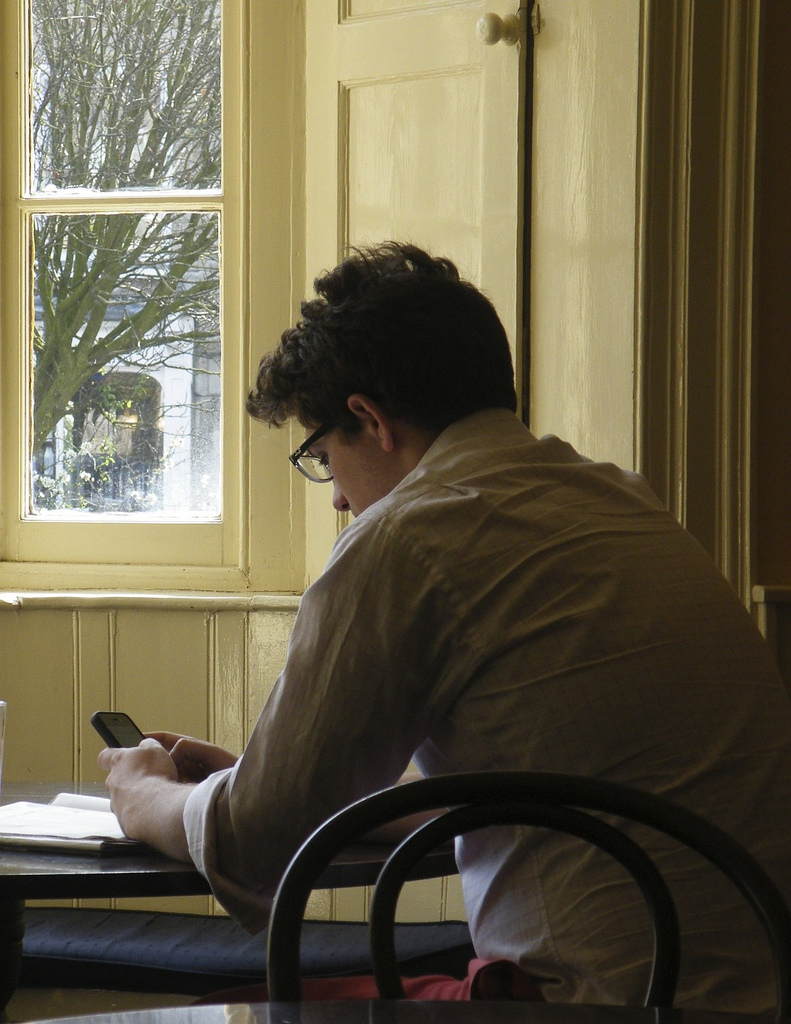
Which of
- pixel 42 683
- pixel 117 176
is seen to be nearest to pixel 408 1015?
pixel 42 683

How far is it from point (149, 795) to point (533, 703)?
493mm

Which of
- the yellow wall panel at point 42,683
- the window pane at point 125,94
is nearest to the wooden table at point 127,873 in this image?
the yellow wall panel at point 42,683

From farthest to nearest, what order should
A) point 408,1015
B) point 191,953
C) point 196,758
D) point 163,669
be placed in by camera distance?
1. point 163,669
2. point 191,953
3. point 196,758
4. point 408,1015

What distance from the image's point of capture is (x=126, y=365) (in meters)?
2.71

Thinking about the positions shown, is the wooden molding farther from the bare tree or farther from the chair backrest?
the chair backrest

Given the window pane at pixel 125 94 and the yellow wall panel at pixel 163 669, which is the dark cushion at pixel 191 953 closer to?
the yellow wall panel at pixel 163 669

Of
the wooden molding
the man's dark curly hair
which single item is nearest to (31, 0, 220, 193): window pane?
the wooden molding

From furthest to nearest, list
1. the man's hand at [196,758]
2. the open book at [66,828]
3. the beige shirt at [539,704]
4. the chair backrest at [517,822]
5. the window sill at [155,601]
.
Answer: the window sill at [155,601], the man's hand at [196,758], the open book at [66,828], the beige shirt at [539,704], the chair backrest at [517,822]

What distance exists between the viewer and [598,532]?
1.09m

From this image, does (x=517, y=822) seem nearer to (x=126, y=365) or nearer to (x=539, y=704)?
(x=539, y=704)

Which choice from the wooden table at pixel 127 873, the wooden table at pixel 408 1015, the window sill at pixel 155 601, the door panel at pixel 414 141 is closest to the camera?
the wooden table at pixel 408 1015

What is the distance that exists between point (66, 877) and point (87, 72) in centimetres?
209

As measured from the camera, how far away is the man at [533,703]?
0.99 metres

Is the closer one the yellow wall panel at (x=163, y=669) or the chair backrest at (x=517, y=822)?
the chair backrest at (x=517, y=822)
